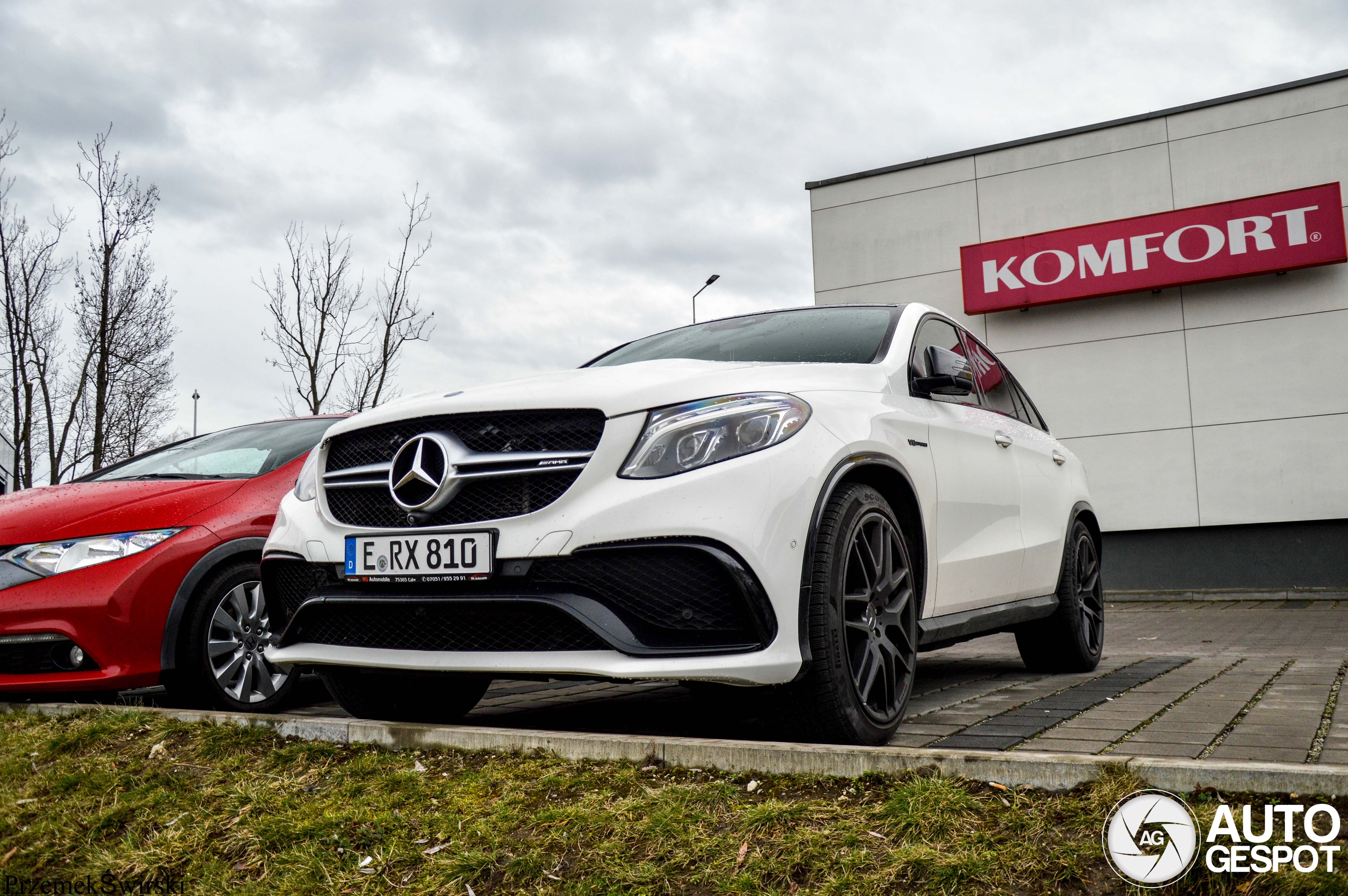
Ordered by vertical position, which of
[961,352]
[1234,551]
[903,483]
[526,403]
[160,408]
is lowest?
[1234,551]

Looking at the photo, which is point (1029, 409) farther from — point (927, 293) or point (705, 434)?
point (927, 293)

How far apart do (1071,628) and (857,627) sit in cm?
269

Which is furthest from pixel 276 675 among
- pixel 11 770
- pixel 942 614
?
pixel 942 614

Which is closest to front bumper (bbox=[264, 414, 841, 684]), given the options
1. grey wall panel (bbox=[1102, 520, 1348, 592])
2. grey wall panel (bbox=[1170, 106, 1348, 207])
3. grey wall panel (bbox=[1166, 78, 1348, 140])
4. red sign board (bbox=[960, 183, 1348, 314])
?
grey wall panel (bbox=[1102, 520, 1348, 592])

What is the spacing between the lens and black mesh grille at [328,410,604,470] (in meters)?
3.12

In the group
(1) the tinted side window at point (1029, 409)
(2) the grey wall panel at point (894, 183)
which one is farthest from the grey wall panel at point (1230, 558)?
(1) the tinted side window at point (1029, 409)

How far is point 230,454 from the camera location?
560 centimetres

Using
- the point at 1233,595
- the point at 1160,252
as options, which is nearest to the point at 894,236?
the point at 1160,252

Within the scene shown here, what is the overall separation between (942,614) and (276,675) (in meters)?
2.89

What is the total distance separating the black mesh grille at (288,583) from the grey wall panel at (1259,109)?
586 inches

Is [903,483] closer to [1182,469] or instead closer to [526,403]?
[526,403]

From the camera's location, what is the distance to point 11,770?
3621mm

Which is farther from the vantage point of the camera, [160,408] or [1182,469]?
[160,408]

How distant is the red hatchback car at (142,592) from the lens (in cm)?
443
